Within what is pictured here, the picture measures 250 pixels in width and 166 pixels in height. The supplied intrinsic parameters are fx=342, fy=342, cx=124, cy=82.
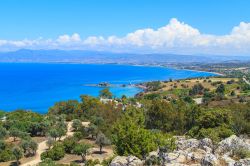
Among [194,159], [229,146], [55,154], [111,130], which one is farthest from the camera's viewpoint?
[111,130]

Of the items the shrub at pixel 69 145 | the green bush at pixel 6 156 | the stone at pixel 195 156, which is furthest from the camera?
the shrub at pixel 69 145

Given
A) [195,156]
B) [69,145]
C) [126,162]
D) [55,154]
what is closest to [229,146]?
[195,156]

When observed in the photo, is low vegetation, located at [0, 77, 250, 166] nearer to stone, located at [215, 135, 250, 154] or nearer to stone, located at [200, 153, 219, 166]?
stone, located at [215, 135, 250, 154]

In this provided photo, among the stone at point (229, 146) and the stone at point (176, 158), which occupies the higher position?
the stone at point (176, 158)

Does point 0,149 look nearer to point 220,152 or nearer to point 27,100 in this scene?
point 220,152

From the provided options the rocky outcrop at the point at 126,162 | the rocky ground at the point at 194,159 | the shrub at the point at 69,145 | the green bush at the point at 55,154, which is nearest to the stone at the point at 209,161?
A: the rocky ground at the point at 194,159

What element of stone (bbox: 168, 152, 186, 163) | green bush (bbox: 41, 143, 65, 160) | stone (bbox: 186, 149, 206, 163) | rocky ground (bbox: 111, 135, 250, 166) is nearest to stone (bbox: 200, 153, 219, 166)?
rocky ground (bbox: 111, 135, 250, 166)

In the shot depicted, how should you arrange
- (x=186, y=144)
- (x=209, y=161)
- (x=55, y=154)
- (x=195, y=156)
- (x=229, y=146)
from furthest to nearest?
(x=55, y=154), (x=186, y=144), (x=229, y=146), (x=195, y=156), (x=209, y=161)

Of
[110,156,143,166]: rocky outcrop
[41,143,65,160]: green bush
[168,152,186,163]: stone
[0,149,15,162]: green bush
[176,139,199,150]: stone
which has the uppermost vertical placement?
[168,152,186,163]: stone

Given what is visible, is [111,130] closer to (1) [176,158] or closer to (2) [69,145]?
(2) [69,145]

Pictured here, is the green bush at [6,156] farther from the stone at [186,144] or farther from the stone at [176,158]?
the stone at [176,158]

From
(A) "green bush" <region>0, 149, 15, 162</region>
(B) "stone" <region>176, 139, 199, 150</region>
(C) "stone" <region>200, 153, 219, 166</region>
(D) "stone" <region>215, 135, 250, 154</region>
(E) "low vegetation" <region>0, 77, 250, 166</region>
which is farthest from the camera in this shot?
(A) "green bush" <region>0, 149, 15, 162</region>
